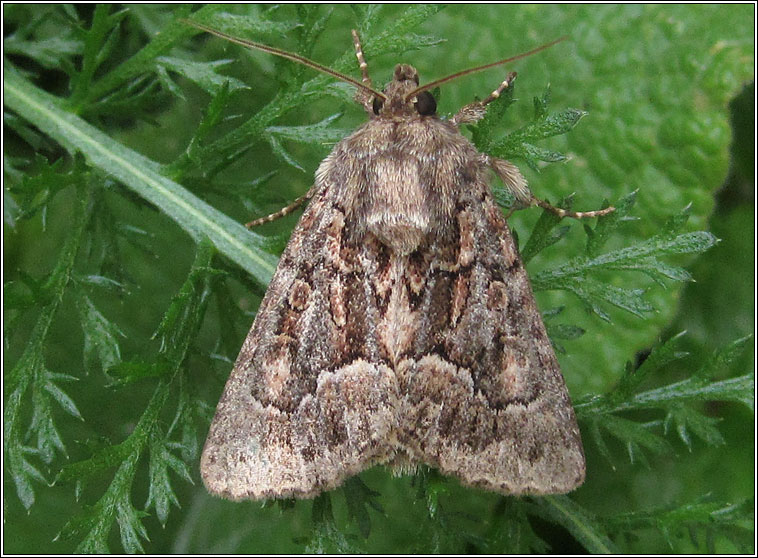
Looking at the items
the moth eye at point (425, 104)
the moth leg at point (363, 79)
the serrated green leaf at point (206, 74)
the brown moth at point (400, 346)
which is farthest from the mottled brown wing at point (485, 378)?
the serrated green leaf at point (206, 74)

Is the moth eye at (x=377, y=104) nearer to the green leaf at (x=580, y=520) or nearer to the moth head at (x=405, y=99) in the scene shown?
the moth head at (x=405, y=99)

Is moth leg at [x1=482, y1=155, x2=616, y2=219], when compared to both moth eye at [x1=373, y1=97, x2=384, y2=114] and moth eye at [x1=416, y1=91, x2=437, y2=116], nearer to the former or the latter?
moth eye at [x1=416, y1=91, x2=437, y2=116]

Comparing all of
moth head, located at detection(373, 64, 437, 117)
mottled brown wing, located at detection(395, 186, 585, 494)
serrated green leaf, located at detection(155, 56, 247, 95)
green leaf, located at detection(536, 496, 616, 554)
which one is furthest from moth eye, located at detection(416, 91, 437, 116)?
green leaf, located at detection(536, 496, 616, 554)

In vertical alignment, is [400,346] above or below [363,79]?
below

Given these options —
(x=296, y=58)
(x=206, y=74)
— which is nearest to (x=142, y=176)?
(x=206, y=74)

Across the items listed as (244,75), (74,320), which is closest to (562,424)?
(244,75)

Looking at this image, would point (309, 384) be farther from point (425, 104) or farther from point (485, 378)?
point (425, 104)
